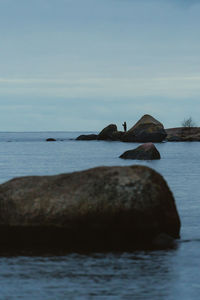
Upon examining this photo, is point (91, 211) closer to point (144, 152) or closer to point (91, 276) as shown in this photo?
point (91, 276)

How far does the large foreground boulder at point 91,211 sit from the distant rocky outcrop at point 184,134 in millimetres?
121580

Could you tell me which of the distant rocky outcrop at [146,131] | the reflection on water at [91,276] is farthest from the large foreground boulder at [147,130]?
the reflection on water at [91,276]

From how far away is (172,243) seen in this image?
14.9 meters

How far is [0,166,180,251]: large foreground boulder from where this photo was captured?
46.6ft

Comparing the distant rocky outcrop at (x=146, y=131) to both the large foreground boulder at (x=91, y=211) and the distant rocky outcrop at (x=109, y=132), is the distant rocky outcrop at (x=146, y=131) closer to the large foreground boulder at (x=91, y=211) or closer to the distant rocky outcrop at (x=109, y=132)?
the distant rocky outcrop at (x=109, y=132)

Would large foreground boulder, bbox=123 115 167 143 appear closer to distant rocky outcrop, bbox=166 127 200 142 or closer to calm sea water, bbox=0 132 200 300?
distant rocky outcrop, bbox=166 127 200 142

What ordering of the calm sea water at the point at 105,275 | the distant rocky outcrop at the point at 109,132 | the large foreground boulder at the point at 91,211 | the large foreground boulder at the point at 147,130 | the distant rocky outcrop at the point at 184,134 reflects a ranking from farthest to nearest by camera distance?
1. the distant rocky outcrop at the point at 184,134
2. the distant rocky outcrop at the point at 109,132
3. the large foreground boulder at the point at 147,130
4. the large foreground boulder at the point at 91,211
5. the calm sea water at the point at 105,275

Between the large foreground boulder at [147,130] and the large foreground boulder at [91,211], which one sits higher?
the large foreground boulder at [147,130]

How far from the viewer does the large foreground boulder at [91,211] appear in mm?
14203

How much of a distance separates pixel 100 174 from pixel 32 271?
141 inches

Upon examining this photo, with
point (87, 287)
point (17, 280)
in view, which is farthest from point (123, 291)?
point (17, 280)

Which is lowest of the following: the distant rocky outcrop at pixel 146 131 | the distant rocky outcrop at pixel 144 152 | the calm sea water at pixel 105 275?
the calm sea water at pixel 105 275

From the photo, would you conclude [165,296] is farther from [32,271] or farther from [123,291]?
[32,271]

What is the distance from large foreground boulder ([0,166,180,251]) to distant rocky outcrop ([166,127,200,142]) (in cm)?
12158
